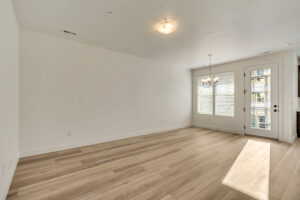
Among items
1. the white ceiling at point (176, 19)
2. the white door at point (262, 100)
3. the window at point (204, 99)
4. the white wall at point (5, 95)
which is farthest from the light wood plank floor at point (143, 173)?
the white ceiling at point (176, 19)

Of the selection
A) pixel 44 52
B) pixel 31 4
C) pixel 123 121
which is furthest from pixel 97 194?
pixel 44 52

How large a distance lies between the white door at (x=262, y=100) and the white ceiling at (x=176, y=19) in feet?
2.92

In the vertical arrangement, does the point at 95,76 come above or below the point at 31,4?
below

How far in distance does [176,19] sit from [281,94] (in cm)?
430

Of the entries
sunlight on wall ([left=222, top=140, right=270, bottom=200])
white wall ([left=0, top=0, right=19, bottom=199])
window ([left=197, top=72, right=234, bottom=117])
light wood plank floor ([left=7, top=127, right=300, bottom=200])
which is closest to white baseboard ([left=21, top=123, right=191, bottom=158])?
light wood plank floor ([left=7, top=127, right=300, bottom=200])

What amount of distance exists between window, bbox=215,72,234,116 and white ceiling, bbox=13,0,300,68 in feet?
5.49

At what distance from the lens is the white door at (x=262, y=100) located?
4.62m

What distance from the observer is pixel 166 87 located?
19.8 feet

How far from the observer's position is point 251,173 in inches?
101

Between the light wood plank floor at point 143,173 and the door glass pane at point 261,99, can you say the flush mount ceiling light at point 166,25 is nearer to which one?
the light wood plank floor at point 143,173

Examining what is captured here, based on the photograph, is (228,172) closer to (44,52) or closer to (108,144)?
(108,144)

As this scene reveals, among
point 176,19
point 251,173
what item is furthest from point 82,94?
point 251,173

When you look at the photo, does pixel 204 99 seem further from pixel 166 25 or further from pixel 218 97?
pixel 166 25

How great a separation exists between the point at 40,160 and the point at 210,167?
3.56m
